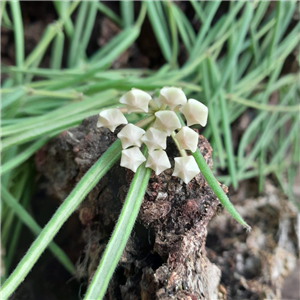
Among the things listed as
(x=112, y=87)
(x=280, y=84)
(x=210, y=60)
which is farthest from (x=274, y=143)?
(x=112, y=87)

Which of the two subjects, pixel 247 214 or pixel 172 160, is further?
pixel 247 214

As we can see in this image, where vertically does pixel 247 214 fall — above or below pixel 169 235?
below

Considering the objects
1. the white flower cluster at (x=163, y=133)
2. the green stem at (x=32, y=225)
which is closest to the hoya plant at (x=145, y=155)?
the white flower cluster at (x=163, y=133)

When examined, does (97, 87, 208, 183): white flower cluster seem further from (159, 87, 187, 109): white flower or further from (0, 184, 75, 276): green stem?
(0, 184, 75, 276): green stem

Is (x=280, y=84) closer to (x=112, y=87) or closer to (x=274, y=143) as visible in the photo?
(x=274, y=143)

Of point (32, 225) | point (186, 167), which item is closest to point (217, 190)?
point (186, 167)

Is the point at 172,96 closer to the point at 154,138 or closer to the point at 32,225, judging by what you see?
the point at 154,138
